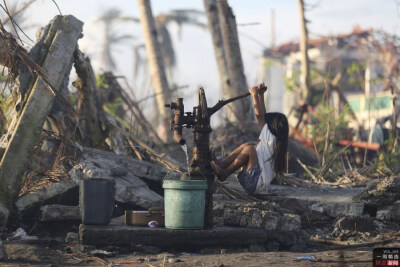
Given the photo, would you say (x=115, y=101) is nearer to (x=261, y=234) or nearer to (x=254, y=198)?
(x=254, y=198)

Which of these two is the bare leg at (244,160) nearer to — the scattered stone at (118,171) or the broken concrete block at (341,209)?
the broken concrete block at (341,209)

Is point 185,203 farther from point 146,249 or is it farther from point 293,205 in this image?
point 293,205

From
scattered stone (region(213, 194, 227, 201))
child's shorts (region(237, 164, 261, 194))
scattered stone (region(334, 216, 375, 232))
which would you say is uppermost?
child's shorts (region(237, 164, 261, 194))

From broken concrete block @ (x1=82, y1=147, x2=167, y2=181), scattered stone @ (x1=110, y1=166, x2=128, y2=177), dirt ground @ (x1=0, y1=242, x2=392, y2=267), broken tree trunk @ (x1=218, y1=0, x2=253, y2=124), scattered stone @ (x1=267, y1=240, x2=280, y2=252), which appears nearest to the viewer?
dirt ground @ (x1=0, y1=242, x2=392, y2=267)

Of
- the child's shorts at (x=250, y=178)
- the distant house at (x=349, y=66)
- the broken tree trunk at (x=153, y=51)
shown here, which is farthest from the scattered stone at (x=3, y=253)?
the distant house at (x=349, y=66)

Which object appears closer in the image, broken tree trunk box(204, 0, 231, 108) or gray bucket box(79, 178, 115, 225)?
gray bucket box(79, 178, 115, 225)

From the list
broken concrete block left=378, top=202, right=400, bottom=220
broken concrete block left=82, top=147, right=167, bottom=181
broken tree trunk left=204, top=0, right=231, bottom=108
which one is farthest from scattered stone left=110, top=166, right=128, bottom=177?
broken tree trunk left=204, top=0, right=231, bottom=108

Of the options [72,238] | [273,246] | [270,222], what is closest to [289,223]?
[270,222]

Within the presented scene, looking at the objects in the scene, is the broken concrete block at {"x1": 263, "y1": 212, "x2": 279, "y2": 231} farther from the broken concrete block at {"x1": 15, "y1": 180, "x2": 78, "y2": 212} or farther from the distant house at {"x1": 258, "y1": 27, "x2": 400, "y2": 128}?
the distant house at {"x1": 258, "y1": 27, "x2": 400, "y2": 128}

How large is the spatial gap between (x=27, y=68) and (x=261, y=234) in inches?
153

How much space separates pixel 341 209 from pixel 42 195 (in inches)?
145

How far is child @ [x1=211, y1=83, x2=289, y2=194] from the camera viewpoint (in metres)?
8.01

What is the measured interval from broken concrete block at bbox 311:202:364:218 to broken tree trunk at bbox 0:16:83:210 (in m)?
3.70

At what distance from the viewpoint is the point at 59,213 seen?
25.9ft
